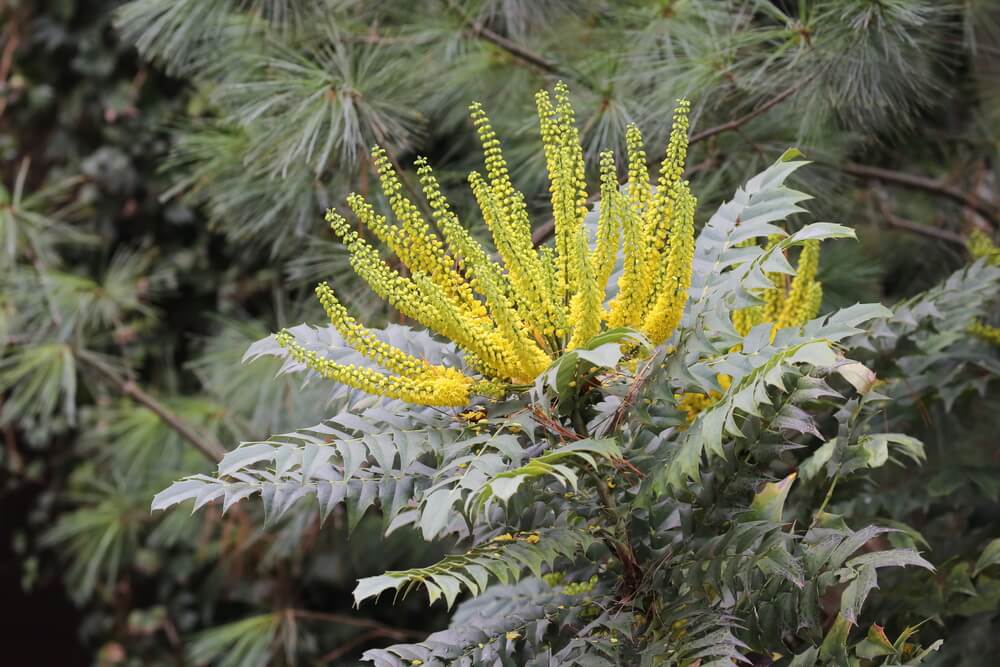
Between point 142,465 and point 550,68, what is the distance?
142cm

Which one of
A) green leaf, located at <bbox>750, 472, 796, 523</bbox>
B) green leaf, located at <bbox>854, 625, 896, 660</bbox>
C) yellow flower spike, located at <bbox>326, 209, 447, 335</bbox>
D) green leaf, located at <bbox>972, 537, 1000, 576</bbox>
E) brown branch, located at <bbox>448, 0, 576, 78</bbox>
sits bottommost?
green leaf, located at <bbox>972, 537, 1000, 576</bbox>

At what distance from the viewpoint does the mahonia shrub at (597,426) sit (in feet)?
3.58

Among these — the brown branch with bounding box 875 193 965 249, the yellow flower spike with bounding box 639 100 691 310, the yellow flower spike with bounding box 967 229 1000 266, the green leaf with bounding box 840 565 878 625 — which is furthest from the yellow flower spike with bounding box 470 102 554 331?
the brown branch with bounding box 875 193 965 249

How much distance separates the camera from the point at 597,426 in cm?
127

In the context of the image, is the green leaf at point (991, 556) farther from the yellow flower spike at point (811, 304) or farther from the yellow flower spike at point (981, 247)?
the yellow flower spike at point (981, 247)

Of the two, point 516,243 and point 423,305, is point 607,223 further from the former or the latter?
point 423,305

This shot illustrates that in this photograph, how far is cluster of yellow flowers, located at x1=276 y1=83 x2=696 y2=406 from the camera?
3.63ft

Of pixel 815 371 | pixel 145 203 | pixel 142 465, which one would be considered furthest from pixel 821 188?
pixel 145 203

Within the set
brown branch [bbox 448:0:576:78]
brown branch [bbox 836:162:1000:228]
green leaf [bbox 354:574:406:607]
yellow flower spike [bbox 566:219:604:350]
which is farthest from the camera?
brown branch [bbox 836:162:1000:228]

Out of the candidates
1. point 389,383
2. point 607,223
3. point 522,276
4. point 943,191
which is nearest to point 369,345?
point 389,383

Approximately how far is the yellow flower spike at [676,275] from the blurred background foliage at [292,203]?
672 mm

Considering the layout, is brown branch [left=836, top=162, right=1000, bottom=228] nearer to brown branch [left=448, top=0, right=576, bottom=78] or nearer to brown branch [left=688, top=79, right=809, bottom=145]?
brown branch [left=688, top=79, right=809, bottom=145]

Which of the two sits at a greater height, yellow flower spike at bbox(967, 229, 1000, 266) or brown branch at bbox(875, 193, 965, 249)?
yellow flower spike at bbox(967, 229, 1000, 266)

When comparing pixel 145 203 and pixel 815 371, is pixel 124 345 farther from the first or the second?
pixel 815 371
